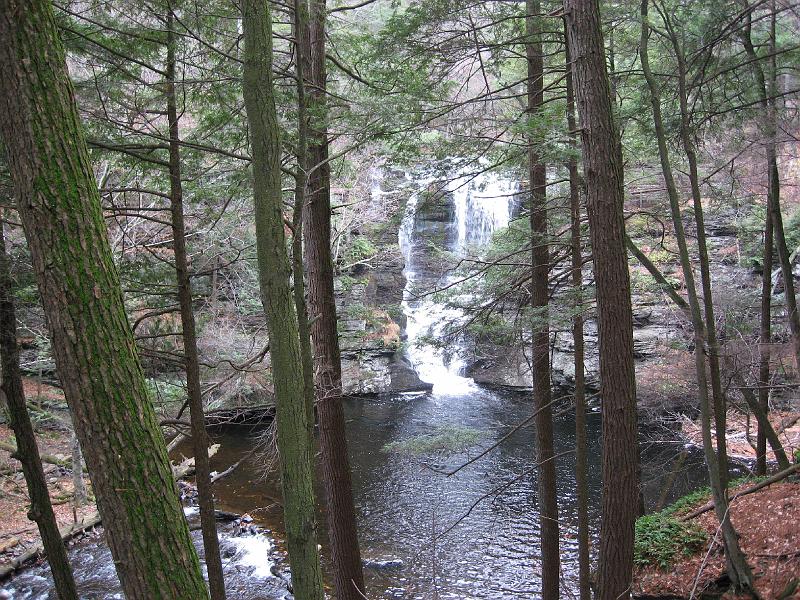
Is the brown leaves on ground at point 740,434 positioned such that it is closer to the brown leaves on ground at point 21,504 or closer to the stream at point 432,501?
the stream at point 432,501

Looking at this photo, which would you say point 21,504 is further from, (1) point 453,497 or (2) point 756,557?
(2) point 756,557

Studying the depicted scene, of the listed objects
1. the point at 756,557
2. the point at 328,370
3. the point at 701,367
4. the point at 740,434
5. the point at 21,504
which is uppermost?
the point at 328,370

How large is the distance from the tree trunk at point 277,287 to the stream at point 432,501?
2758mm

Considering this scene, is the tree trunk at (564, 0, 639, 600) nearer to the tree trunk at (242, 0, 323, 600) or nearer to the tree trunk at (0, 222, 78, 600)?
the tree trunk at (242, 0, 323, 600)

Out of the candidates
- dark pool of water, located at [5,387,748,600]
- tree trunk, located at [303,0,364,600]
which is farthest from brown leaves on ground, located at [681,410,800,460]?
tree trunk, located at [303,0,364,600]

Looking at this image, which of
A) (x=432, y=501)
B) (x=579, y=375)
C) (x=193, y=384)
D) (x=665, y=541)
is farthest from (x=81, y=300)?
(x=432, y=501)

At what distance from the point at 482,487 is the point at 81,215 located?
1187 cm

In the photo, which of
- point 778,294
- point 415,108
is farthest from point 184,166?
point 778,294

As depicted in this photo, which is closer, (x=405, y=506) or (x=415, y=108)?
(x=415, y=108)

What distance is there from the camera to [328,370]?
21.2ft

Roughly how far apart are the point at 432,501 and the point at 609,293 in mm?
8932

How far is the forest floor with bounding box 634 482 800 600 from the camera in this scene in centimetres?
627

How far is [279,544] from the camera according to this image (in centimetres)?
1072

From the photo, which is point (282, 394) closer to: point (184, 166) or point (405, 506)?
point (184, 166)
